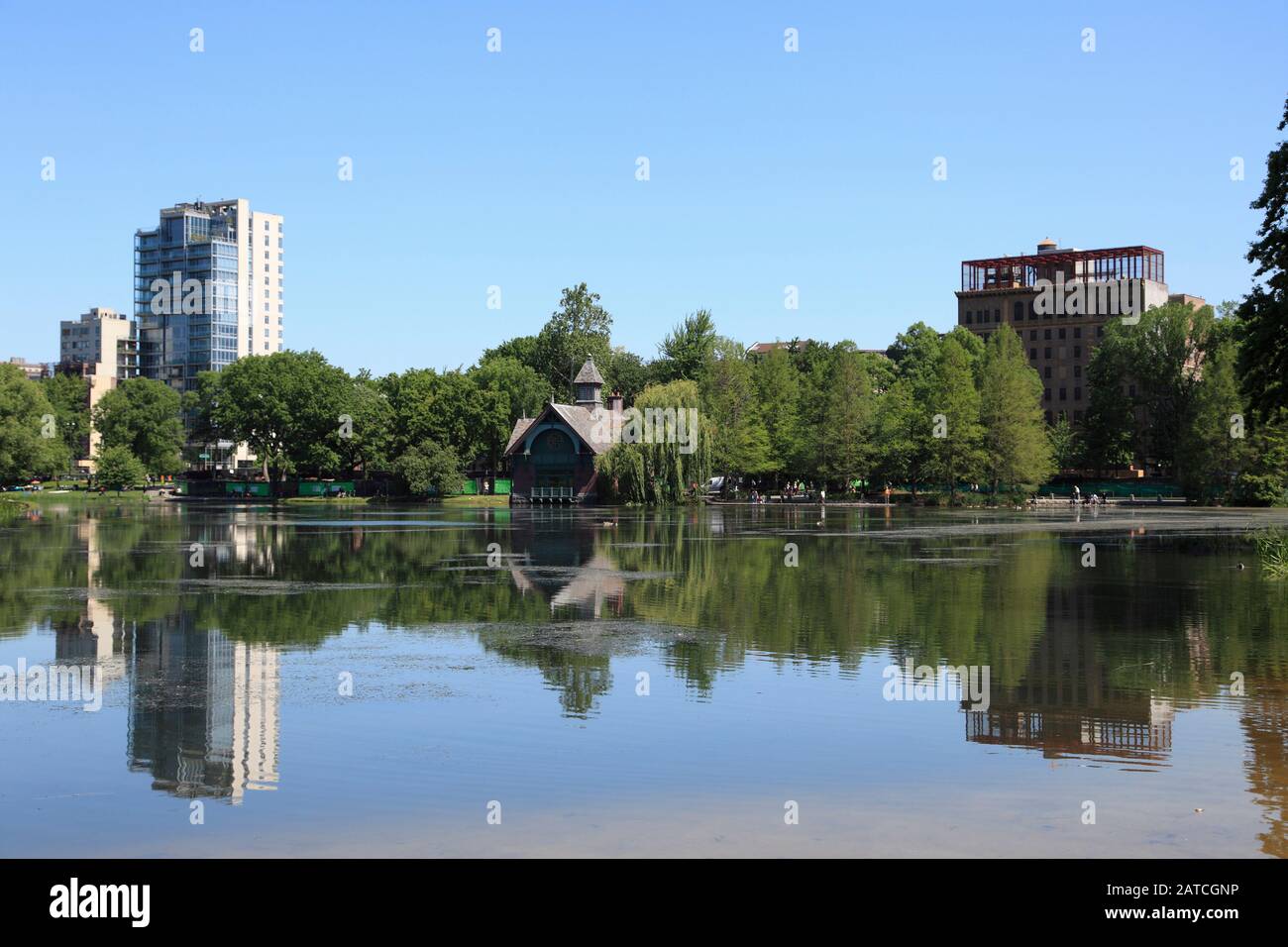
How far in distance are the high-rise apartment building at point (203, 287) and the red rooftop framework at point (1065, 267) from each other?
112431mm

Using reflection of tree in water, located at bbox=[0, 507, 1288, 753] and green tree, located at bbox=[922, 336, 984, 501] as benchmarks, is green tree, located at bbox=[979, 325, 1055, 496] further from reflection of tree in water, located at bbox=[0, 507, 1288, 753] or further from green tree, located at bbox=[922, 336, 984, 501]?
reflection of tree in water, located at bbox=[0, 507, 1288, 753]

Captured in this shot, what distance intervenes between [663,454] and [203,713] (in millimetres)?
73075

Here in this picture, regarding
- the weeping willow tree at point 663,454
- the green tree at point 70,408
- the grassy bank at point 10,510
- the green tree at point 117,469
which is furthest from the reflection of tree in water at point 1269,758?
the green tree at point 70,408

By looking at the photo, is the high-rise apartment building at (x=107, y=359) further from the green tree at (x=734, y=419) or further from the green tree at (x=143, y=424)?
the green tree at (x=734, y=419)

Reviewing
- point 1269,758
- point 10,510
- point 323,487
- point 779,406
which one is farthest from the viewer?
point 323,487

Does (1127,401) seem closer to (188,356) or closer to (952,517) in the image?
(952,517)

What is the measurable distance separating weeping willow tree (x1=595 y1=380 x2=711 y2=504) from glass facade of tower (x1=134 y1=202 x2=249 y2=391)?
11909 cm

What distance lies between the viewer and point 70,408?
144 meters

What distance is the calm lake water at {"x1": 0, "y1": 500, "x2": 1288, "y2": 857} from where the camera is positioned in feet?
32.1

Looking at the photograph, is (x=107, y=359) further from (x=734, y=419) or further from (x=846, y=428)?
(x=846, y=428)

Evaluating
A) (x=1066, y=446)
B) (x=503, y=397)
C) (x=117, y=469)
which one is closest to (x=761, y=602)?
(x=503, y=397)

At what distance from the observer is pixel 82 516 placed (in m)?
70.3
